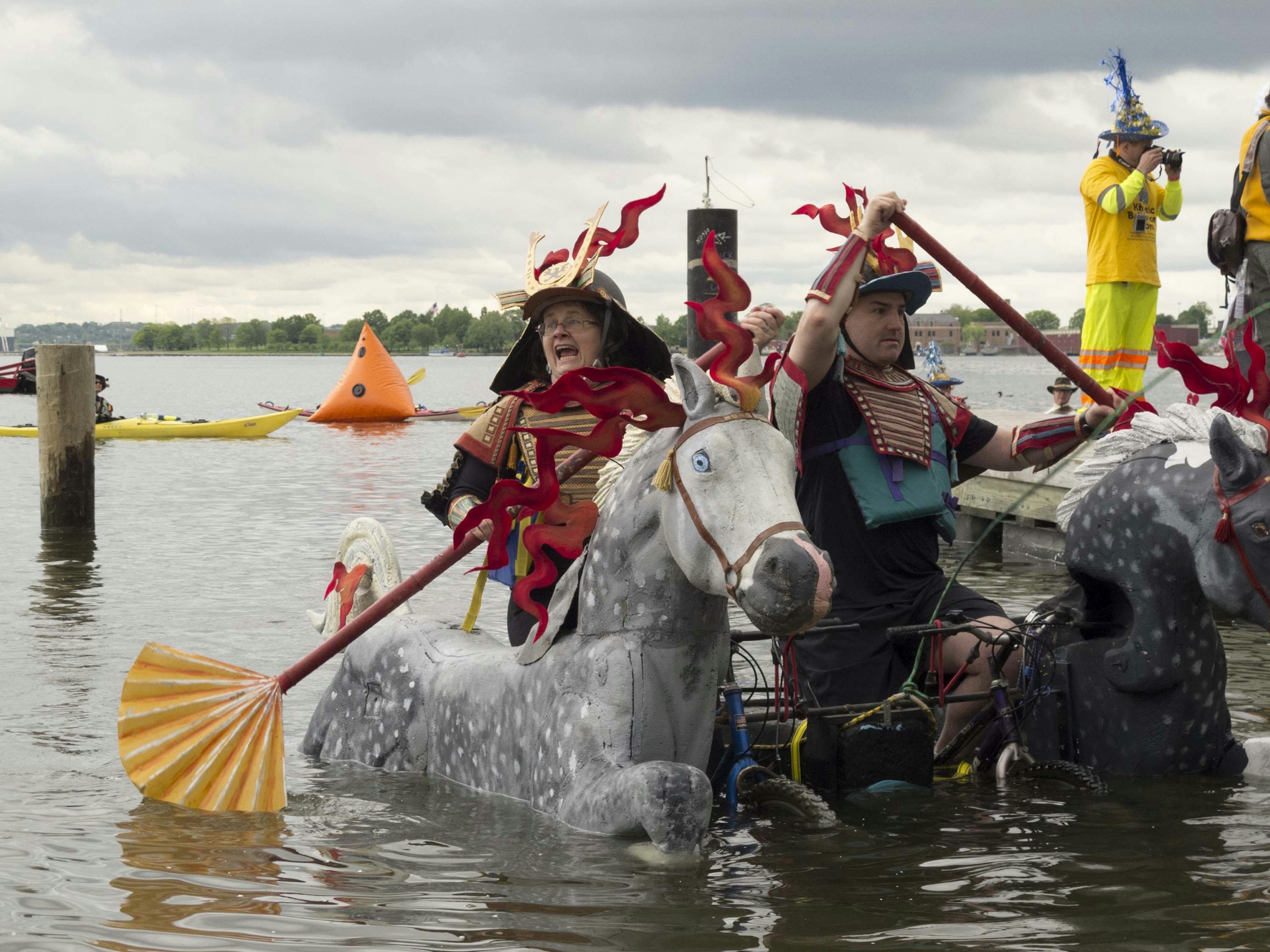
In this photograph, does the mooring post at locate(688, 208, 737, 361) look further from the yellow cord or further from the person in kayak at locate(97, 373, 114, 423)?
the person in kayak at locate(97, 373, 114, 423)

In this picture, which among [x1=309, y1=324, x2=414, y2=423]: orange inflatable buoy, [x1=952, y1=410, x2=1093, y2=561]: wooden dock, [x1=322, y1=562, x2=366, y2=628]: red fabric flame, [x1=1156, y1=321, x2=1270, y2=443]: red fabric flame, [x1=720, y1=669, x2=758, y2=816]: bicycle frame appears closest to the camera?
[x1=720, y1=669, x2=758, y2=816]: bicycle frame

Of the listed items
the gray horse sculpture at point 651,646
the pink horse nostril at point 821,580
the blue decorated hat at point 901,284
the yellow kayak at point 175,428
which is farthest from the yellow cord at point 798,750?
the yellow kayak at point 175,428

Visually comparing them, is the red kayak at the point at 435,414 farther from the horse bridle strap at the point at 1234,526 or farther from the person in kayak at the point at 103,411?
the horse bridle strap at the point at 1234,526

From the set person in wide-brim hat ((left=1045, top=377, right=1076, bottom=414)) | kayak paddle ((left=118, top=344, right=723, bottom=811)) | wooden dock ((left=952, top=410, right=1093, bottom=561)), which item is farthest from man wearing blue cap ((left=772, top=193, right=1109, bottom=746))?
person in wide-brim hat ((left=1045, top=377, right=1076, bottom=414))

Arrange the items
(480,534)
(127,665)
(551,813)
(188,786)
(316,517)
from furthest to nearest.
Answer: (316,517) → (127,665) → (188,786) → (480,534) → (551,813)

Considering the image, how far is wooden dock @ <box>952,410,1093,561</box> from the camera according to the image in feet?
36.2

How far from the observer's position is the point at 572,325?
5441 mm

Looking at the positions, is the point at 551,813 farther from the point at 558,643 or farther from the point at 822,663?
the point at 822,663

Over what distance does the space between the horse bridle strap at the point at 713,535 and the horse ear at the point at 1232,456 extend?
1.50 meters

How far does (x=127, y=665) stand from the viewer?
27.7ft

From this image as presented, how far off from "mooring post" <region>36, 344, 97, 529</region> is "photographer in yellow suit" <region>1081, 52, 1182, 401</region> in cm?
842

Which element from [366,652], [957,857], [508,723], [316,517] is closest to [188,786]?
[366,652]

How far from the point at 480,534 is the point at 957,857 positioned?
1.78m

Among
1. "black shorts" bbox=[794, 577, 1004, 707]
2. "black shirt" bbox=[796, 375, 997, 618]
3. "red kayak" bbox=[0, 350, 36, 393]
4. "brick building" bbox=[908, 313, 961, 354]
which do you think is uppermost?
"brick building" bbox=[908, 313, 961, 354]
